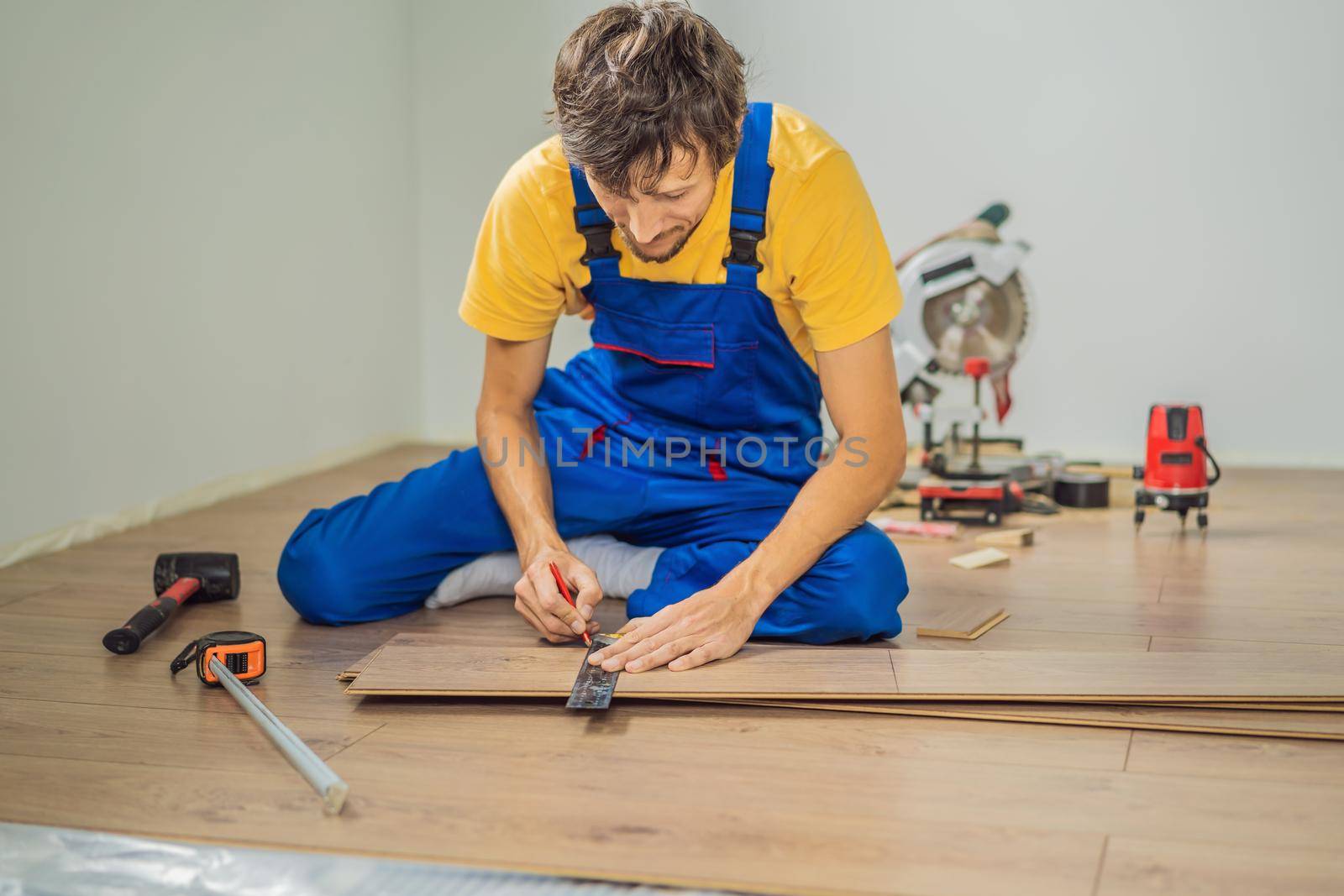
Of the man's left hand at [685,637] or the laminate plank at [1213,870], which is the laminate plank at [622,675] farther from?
the laminate plank at [1213,870]

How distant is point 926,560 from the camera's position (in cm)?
269

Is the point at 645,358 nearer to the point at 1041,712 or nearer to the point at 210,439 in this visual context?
the point at 1041,712

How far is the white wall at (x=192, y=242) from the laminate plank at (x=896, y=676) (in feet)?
4.56

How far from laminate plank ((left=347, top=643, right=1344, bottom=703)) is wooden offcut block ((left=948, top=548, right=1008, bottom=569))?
84cm

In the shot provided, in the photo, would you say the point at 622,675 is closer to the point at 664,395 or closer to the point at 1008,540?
the point at 664,395

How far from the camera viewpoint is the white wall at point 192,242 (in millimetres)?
2648

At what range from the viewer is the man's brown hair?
156 cm

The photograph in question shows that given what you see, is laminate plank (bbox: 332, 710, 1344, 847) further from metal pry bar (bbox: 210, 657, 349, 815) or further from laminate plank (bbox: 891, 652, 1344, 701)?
laminate plank (bbox: 891, 652, 1344, 701)

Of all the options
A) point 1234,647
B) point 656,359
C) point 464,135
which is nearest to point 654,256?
point 656,359

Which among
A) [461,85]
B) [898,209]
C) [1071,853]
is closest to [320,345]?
[461,85]

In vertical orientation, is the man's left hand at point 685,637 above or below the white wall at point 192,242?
below

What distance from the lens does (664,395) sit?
208cm

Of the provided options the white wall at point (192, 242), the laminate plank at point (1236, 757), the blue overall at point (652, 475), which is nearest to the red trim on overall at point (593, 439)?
the blue overall at point (652, 475)

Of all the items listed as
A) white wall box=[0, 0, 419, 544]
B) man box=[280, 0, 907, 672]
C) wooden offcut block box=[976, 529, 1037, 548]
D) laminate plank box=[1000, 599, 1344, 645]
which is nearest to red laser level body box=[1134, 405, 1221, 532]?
wooden offcut block box=[976, 529, 1037, 548]
